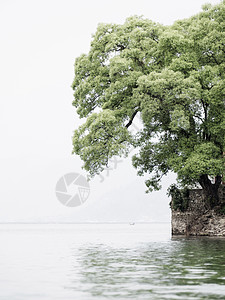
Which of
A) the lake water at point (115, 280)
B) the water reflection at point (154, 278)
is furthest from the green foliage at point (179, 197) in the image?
the lake water at point (115, 280)

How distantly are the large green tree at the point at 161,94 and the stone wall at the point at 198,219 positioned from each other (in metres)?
0.93

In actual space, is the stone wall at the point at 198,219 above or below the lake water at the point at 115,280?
above

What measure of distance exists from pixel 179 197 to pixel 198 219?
8.01 ft

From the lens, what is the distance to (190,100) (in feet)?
100.0

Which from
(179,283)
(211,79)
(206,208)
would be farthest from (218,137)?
(179,283)

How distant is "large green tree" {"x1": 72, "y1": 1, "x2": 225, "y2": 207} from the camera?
30.6 metres

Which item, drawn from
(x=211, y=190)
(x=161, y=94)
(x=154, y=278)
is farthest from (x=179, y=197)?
(x=154, y=278)

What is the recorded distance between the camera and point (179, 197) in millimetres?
38344

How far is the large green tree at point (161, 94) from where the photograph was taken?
30.6 meters

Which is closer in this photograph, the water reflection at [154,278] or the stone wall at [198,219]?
the water reflection at [154,278]

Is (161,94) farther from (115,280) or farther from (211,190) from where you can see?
(115,280)

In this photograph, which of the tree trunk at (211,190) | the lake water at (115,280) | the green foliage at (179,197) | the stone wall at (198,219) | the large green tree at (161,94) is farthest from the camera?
the green foliage at (179,197)

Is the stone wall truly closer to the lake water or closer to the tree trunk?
the tree trunk

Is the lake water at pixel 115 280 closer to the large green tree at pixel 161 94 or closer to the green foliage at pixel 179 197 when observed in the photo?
the large green tree at pixel 161 94
